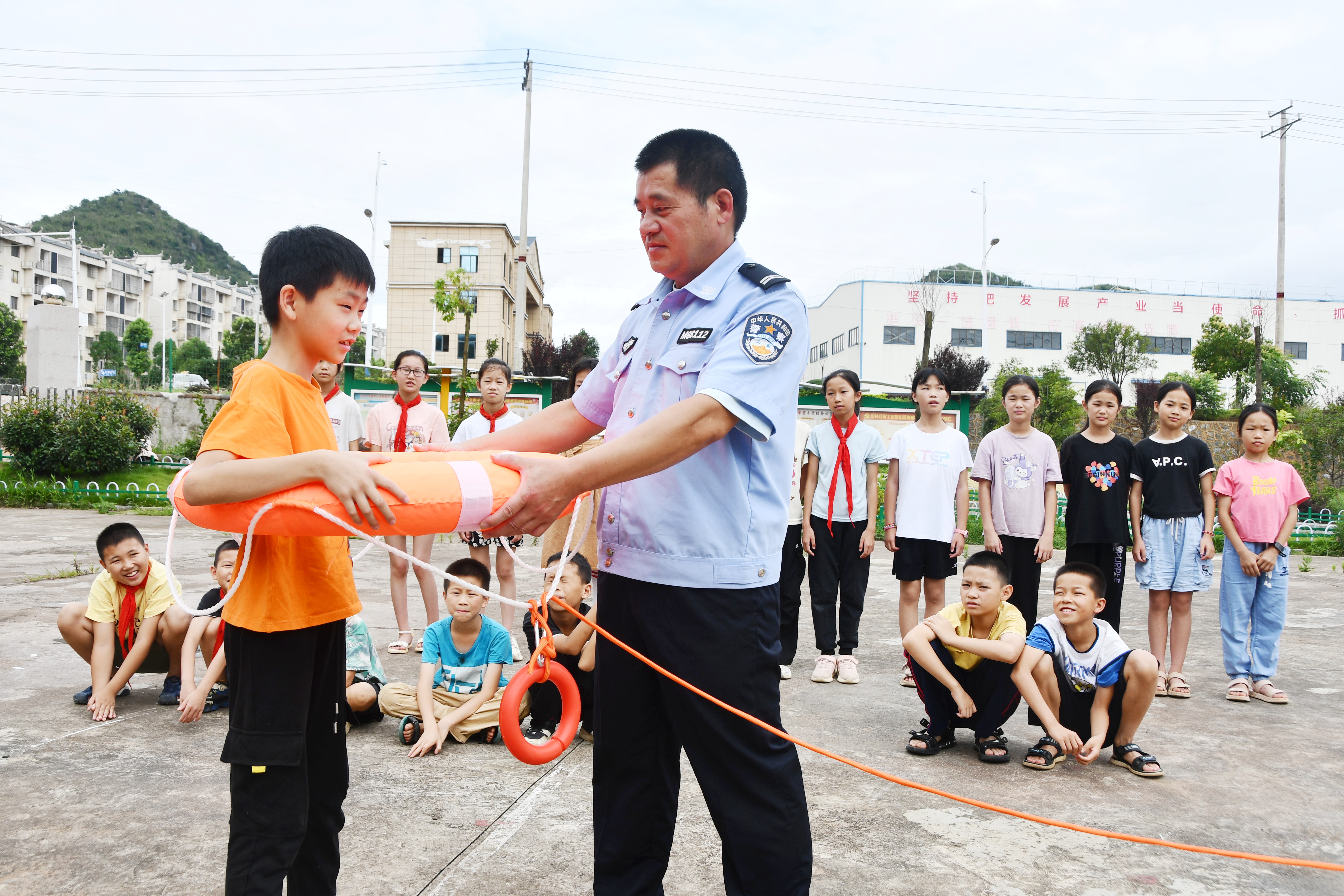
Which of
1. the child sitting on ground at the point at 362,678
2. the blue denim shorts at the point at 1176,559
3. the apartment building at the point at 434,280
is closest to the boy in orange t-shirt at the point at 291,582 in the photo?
the child sitting on ground at the point at 362,678

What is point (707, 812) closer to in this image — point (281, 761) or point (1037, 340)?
point (281, 761)

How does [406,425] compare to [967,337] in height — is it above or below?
below

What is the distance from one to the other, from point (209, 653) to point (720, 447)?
3180 mm

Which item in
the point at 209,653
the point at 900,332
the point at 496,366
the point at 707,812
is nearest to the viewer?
the point at 707,812

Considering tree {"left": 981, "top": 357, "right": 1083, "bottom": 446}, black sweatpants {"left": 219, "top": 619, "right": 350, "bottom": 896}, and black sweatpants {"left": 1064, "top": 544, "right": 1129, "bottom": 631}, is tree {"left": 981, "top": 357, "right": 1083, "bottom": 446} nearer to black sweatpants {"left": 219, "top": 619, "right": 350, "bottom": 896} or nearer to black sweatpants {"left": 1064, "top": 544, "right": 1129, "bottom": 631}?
black sweatpants {"left": 1064, "top": 544, "right": 1129, "bottom": 631}

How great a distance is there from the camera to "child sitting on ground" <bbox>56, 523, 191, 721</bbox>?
3686mm

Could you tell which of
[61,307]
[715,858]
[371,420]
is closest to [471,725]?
[715,858]

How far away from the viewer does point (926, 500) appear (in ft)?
15.8

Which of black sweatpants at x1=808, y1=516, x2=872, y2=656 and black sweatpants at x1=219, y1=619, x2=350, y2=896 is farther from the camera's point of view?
black sweatpants at x1=808, y1=516, x2=872, y2=656

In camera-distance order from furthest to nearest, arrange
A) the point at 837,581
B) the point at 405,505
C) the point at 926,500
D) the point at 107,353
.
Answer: the point at 107,353 → the point at 837,581 → the point at 926,500 → the point at 405,505

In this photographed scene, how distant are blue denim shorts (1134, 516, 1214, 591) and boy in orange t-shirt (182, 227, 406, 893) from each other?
14.0 feet

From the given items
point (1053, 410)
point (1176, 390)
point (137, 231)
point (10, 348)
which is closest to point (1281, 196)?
point (1053, 410)

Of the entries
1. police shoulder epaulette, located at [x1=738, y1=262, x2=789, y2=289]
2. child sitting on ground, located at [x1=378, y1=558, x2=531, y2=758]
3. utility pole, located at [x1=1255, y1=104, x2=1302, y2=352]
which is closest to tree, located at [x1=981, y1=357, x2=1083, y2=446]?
utility pole, located at [x1=1255, y1=104, x2=1302, y2=352]

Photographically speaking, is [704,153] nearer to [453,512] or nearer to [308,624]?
[453,512]
